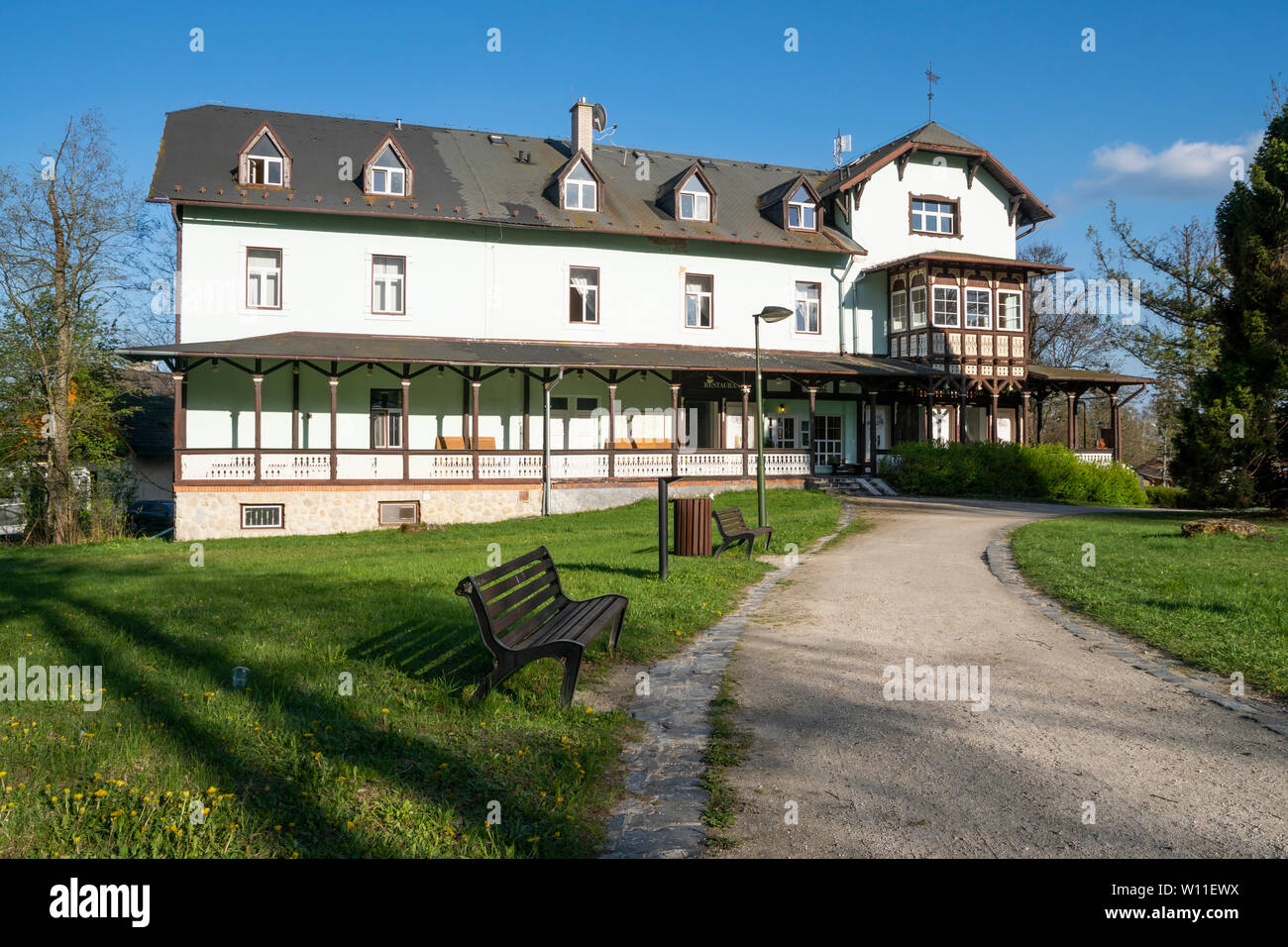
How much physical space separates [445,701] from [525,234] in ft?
76.7

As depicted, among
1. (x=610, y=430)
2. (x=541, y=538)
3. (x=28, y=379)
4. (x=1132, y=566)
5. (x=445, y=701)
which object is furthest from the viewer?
(x=610, y=430)

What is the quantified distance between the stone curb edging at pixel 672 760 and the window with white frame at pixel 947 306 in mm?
24745

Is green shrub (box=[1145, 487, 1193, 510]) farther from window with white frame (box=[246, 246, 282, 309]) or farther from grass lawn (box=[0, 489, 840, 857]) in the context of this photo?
window with white frame (box=[246, 246, 282, 309])

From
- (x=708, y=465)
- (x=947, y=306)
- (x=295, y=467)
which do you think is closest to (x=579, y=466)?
(x=708, y=465)

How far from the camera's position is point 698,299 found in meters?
29.5

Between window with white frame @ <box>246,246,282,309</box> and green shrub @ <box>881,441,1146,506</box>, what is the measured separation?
18874mm

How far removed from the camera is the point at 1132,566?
37.4ft

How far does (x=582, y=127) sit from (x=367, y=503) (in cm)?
1558

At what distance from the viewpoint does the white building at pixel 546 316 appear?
79.3ft

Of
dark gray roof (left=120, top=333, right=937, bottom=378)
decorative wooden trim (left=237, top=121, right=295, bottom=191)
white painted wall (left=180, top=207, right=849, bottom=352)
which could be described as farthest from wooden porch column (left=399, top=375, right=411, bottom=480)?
decorative wooden trim (left=237, top=121, right=295, bottom=191)

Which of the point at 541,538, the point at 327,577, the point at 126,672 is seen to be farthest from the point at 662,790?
the point at 541,538

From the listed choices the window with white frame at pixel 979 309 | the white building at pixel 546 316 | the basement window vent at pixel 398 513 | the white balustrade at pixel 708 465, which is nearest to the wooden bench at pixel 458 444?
the white building at pixel 546 316
